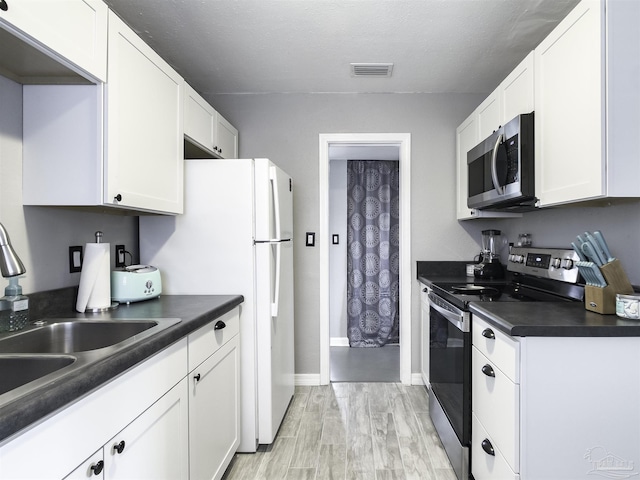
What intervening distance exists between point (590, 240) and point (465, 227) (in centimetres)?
170

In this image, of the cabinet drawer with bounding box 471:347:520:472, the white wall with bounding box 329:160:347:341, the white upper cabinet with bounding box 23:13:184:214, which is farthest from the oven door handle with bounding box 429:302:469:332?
the white wall with bounding box 329:160:347:341

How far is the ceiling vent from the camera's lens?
2707 millimetres

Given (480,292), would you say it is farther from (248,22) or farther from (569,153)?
Answer: (248,22)

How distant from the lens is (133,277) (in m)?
1.92

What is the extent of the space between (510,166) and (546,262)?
1.92ft

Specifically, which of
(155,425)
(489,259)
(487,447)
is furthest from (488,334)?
(489,259)

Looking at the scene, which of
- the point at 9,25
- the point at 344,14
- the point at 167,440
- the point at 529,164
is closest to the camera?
the point at 9,25

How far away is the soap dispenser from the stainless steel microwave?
6.88 feet

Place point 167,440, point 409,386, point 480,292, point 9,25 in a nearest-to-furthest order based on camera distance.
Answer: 1. point 9,25
2. point 167,440
3. point 480,292
4. point 409,386

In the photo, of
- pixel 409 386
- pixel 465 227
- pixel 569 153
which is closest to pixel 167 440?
pixel 569 153

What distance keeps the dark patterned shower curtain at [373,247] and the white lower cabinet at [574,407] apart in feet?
10.1

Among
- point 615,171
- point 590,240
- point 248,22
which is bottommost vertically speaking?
point 590,240

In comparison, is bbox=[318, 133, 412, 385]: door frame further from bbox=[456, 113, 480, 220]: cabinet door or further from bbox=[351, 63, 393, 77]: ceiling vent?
bbox=[351, 63, 393, 77]: ceiling vent

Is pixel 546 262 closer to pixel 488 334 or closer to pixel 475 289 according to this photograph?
pixel 475 289
